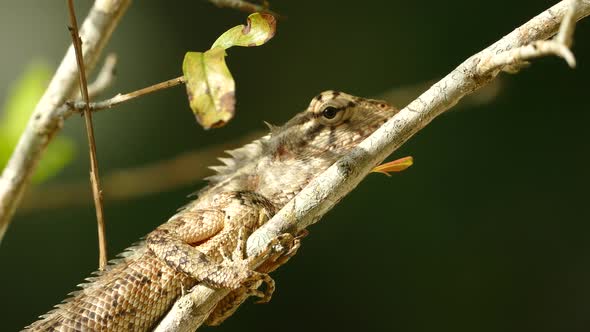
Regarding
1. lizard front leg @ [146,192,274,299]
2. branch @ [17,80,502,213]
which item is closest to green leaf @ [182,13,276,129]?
lizard front leg @ [146,192,274,299]

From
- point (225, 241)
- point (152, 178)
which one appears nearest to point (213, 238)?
point (225, 241)

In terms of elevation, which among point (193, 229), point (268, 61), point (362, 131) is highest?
point (268, 61)

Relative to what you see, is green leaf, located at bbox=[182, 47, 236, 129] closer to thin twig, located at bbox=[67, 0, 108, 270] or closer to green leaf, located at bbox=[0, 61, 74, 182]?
thin twig, located at bbox=[67, 0, 108, 270]

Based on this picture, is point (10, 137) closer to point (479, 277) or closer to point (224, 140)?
point (224, 140)

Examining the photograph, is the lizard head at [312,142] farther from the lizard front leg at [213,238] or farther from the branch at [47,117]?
the branch at [47,117]

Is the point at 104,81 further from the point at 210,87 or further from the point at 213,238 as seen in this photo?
the point at 210,87

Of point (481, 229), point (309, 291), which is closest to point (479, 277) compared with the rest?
point (481, 229)

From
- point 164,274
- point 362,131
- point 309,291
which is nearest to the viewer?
point 164,274

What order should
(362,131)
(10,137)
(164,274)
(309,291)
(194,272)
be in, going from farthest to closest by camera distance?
1. (309,291)
2. (10,137)
3. (362,131)
4. (164,274)
5. (194,272)
